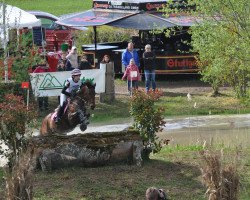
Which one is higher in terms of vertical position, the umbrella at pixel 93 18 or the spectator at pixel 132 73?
the umbrella at pixel 93 18

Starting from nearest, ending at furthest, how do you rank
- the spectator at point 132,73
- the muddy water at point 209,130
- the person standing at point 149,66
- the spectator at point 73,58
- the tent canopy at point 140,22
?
the muddy water at point 209,130 → the spectator at point 73,58 → the spectator at point 132,73 → the person standing at point 149,66 → the tent canopy at point 140,22

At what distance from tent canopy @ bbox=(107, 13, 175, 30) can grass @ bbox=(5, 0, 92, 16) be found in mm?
26426

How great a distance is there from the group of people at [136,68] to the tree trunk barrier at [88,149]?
36.4ft

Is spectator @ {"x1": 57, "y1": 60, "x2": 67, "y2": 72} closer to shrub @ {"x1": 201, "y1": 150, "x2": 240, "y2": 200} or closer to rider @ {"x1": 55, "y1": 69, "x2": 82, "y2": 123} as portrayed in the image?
rider @ {"x1": 55, "y1": 69, "x2": 82, "y2": 123}

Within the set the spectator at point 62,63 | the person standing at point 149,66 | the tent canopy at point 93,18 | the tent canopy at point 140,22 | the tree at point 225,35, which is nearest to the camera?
the tree at point 225,35

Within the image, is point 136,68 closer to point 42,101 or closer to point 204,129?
point 42,101

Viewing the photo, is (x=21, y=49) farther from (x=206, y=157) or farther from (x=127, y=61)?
(x=206, y=157)

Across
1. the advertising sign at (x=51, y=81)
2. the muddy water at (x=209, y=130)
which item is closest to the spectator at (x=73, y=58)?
the advertising sign at (x=51, y=81)

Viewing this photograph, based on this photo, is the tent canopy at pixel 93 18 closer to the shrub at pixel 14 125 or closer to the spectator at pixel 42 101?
the spectator at pixel 42 101

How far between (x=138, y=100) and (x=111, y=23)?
14062 mm

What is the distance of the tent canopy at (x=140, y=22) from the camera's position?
91.1 feet

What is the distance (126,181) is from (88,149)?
3.52ft

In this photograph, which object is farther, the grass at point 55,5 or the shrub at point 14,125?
the grass at point 55,5

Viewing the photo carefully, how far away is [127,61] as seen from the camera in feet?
88.2
